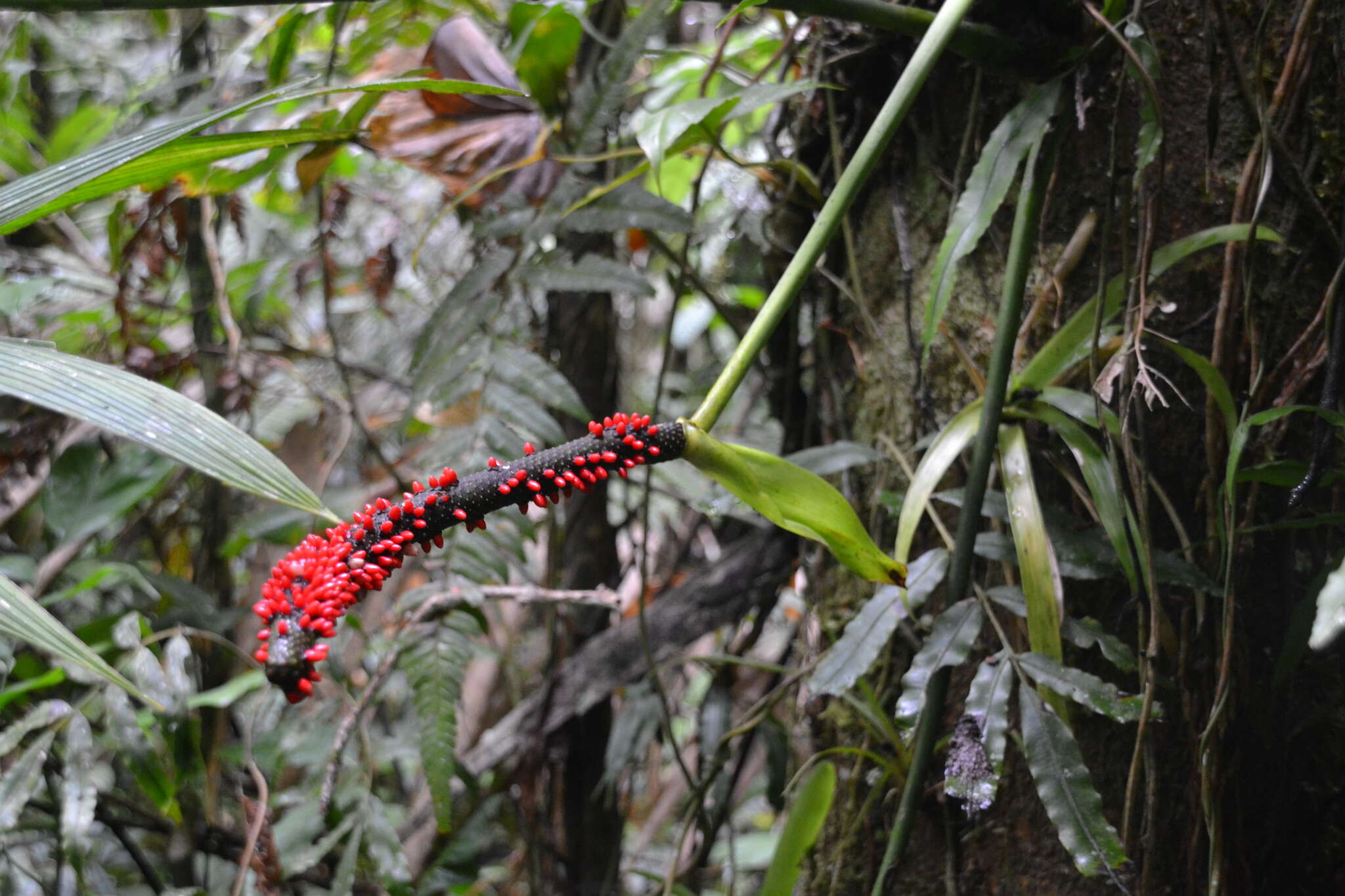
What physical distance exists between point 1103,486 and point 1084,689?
16 cm

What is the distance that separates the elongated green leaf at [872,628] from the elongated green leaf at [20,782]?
2.64 feet

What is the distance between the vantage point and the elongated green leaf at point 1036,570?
0.68 meters

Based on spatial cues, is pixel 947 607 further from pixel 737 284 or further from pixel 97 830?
pixel 97 830

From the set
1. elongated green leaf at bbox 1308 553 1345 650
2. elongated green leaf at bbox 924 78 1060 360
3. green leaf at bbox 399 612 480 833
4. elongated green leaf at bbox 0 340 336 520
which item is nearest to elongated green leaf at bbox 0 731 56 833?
green leaf at bbox 399 612 480 833

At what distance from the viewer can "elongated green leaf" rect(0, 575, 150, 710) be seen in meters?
0.43

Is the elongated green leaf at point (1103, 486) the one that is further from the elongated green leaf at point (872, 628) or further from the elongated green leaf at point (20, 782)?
the elongated green leaf at point (20, 782)

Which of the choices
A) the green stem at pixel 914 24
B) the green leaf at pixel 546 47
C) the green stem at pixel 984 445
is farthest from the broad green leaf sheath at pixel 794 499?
the green leaf at pixel 546 47

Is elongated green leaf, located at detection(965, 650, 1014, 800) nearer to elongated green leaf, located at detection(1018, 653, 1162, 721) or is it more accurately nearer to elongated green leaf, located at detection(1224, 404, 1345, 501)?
elongated green leaf, located at detection(1018, 653, 1162, 721)

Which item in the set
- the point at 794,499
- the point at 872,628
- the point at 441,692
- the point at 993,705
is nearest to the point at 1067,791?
the point at 993,705

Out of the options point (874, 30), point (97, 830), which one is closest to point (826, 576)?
point (874, 30)

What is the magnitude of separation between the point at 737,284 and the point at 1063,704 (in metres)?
1.08

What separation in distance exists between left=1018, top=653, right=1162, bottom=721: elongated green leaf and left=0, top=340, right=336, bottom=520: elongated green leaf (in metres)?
0.53

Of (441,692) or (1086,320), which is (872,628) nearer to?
(1086,320)

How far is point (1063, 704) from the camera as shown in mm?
711
